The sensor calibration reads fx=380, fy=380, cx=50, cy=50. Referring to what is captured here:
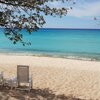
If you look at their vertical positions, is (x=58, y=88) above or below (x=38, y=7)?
below

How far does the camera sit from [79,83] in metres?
14.8

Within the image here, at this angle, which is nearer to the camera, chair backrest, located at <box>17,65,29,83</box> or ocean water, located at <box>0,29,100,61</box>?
chair backrest, located at <box>17,65,29,83</box>

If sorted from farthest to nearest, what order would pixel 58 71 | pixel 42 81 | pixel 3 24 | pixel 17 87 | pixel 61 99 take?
pixel 58 71
pixel 42 81
pixel 17 87
pixel 61 99
pixel 3 24

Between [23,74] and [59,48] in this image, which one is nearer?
[23,74]

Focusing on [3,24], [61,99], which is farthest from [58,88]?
[3,24]

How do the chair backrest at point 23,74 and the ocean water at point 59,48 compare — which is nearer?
the chair backrest at point 23,74

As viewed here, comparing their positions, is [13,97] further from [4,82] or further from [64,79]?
[64,79]

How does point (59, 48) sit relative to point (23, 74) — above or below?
below

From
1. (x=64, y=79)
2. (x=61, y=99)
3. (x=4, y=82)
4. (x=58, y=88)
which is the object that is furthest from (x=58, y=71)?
(x=61, y=99)

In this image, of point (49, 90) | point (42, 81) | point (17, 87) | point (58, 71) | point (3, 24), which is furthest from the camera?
point (58, 71)

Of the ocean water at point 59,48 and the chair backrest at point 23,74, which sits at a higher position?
the chair backrest at point 23,74

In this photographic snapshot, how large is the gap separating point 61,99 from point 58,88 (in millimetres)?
3188

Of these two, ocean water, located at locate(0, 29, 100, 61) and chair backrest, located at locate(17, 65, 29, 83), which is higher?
chair backrest, located at locate(17, 65, 29, 83)

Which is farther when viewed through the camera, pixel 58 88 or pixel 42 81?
pixel 42 81
